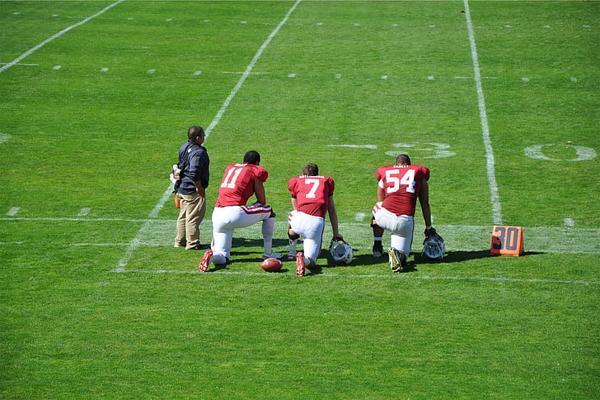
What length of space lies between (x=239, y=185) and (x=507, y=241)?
12.6ft

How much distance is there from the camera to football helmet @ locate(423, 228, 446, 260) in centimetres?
1659

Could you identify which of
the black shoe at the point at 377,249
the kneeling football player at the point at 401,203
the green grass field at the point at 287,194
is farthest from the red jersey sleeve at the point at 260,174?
the black shoe at the point at 377,249

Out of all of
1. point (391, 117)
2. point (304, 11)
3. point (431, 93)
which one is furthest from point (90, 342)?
point (304, 11)

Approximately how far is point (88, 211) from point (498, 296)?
760 cm

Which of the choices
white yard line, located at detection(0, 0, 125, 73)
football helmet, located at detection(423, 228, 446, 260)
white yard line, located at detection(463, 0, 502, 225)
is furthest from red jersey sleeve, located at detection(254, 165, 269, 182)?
white yard line, located at detection(0, 0, 125, 73)

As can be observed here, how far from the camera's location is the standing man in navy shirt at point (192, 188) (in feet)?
56.5

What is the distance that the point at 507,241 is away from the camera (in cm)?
1695

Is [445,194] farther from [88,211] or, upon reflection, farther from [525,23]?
[525,23]

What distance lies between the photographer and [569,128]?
2591cm

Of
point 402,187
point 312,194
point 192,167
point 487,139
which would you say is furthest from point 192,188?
point 487,139

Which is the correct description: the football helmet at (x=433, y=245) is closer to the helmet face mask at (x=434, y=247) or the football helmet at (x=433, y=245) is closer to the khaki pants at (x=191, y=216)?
the helmet face mask at (x=434, y=247)

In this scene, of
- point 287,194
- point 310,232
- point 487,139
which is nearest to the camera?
point 310,232

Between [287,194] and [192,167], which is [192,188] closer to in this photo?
[192,167]

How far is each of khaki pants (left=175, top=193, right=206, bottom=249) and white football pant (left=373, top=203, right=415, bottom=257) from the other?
8.52 feet
